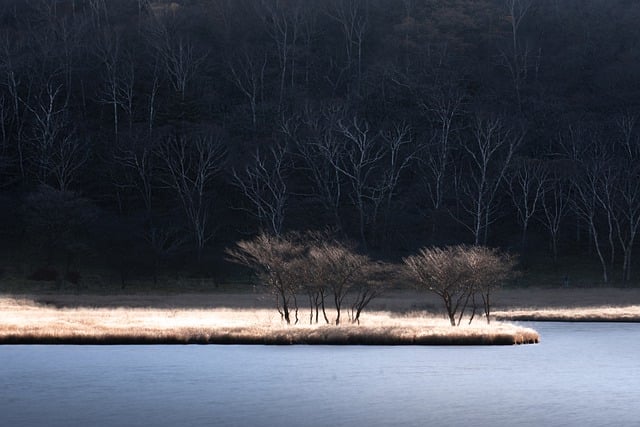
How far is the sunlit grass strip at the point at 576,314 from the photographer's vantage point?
198ft

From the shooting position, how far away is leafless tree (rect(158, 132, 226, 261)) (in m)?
93.6

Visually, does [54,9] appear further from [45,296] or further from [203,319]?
[203,319]

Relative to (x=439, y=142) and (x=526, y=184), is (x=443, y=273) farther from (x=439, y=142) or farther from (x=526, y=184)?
(x=439, y=142)

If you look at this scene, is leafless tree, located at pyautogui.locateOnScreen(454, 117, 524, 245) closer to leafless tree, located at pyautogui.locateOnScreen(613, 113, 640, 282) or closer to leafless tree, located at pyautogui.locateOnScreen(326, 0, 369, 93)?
leafless tree, located at pyautogui.locateOnScreen(613, 113, 640, 282)

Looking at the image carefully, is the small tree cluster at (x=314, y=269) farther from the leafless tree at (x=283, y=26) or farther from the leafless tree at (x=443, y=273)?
the leafless tree at (x=283, y=26)

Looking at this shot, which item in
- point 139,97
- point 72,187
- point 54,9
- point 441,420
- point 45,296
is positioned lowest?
point 441,420

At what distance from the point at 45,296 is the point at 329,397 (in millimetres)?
48714

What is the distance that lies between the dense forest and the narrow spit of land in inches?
503

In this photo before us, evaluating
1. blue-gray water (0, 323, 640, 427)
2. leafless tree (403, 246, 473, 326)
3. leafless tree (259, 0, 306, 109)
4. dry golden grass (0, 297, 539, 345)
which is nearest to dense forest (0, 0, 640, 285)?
leafless tree (259, 0, 306, 109)

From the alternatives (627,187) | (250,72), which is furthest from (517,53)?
(627,187)

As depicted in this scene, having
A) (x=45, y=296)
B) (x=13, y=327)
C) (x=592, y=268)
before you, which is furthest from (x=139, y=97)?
(x=13, y=327)

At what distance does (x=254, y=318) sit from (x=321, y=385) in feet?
82.2

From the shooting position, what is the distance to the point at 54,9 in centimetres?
13462

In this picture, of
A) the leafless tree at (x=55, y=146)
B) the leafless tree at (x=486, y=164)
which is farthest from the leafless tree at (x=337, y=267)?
the leafless tree at (x=55, y=146)
